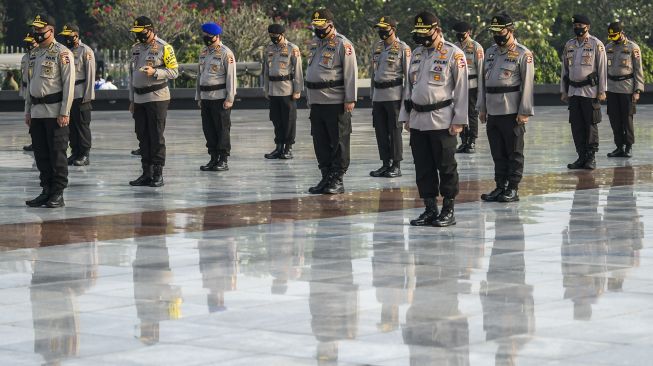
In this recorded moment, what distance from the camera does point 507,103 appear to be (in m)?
15.2

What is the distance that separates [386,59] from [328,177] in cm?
252

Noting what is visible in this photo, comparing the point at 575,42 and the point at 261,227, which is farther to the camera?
the point at 575,42

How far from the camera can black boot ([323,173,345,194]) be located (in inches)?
636

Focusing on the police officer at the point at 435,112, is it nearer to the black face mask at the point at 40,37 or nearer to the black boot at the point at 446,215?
the black boot at the point at 446,215

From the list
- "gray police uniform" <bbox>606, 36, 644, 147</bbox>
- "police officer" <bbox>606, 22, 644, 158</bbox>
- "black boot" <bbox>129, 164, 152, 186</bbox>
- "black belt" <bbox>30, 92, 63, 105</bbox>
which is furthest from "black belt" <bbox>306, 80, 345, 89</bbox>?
"gray police uniform" <bbox>606, 36, 644, 147</bbox>

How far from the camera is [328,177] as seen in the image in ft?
53.4

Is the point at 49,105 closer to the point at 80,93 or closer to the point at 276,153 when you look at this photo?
the point at 80,93

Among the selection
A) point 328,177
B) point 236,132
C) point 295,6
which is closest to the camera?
point 328,177

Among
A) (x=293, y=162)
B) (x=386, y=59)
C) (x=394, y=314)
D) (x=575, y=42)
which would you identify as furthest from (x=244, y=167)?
(x=394, y=314)

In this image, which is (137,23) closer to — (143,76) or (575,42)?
(143,76)

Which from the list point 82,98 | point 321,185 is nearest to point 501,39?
point 321,185

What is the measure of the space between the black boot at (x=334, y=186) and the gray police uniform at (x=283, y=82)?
16.2 feet

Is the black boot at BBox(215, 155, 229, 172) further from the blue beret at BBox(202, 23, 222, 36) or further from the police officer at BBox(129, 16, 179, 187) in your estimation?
the police officer at BBox(129, 16, 179, 187)

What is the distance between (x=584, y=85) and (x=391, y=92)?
8.45 feet
